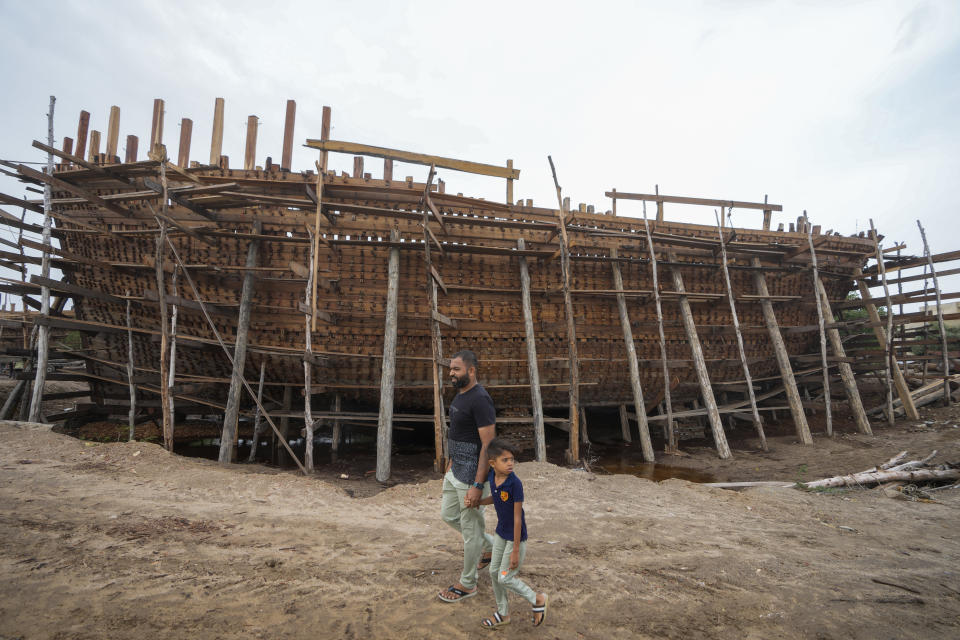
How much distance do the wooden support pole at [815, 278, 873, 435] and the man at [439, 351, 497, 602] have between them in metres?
11.8

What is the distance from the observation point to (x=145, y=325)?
29.1ft

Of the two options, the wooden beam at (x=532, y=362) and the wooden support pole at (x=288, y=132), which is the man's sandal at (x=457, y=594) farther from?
the wooden support pole at (x=288, y=132)

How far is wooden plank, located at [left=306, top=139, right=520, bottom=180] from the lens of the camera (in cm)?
835

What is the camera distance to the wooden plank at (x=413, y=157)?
8.35 m

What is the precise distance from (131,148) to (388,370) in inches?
288

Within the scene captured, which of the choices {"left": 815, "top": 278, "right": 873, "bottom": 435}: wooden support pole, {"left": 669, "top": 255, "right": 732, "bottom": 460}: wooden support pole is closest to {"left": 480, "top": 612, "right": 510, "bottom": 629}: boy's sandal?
{"left": 669, "top": 255, "right": 732, "bottom": 460}: wooden support pole

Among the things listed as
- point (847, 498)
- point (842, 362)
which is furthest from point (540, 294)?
point (842, 362)

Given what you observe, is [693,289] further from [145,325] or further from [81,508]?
[145,325]

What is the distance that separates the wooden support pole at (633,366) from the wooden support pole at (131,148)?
10882 millimetres

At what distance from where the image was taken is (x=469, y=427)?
9.71 feet

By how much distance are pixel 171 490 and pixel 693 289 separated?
11.8m

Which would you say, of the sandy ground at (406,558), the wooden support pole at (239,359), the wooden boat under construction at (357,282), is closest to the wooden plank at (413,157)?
the wooden boat under construction at (357,282)

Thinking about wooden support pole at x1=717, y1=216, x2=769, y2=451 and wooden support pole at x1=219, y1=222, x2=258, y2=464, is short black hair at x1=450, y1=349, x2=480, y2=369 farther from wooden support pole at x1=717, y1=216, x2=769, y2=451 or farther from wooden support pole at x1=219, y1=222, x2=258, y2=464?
wooden support pole at x1=717, y1=216, x2=769, y2=451

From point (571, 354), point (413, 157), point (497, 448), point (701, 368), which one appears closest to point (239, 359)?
point (413, 157)
